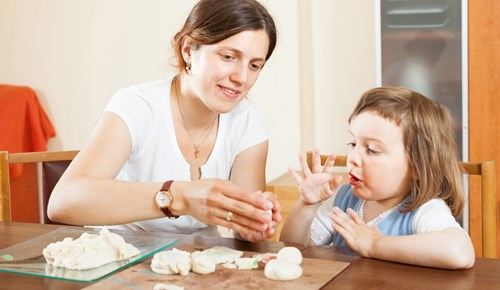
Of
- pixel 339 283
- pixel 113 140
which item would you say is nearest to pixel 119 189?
pixel 113 140

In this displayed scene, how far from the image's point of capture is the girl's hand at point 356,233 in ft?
4.36

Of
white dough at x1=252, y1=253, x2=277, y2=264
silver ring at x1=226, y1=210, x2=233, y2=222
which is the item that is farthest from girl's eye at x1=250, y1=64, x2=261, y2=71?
white dough at x1=252, y1=253, x2=277, y2=264

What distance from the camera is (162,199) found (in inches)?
58.8

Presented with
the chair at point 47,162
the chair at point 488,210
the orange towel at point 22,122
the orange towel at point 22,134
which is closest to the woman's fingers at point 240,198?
the chair at point 488,210

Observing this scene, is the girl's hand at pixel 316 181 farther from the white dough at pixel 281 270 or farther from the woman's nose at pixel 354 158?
the white dough at pixel 281 270

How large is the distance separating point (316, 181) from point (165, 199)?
1.03 ft

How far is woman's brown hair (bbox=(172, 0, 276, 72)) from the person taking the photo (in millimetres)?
1738

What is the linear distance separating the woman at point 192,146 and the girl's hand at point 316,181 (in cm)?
11

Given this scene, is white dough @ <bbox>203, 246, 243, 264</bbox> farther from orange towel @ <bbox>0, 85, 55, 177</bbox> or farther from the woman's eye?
orange towel @ <bbox>0, 85, 55, 177</bbox>

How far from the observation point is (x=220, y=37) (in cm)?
174

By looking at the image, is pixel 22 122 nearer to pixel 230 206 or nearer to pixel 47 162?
pixel 47 162

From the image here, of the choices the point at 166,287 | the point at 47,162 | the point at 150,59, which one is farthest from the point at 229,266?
the point at 150,59

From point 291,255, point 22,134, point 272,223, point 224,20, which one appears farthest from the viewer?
point 22,134

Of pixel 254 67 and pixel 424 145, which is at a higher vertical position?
pixel 254 67
